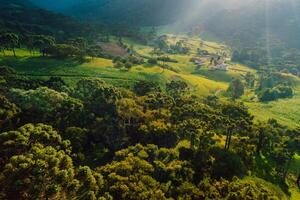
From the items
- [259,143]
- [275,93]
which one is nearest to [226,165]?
[259,143]

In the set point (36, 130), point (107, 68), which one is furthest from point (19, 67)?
point (36, 130)

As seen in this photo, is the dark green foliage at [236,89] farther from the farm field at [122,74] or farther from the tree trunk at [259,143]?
the tree trunk at [259,143]

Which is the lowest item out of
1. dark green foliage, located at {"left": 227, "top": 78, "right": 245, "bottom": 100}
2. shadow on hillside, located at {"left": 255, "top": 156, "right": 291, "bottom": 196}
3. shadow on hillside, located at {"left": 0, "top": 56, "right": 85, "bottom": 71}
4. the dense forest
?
shadow on hillside, located at {"left": 255, "top": 156, "right": 291, "bottom": 196}

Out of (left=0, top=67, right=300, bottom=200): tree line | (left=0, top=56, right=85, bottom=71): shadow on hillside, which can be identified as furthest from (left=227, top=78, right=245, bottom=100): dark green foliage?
(left=0, top=56, right=85, bottom=71): shadow on hillside

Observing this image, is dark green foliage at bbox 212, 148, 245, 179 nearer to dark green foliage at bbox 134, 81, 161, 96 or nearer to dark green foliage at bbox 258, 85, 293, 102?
dark green foliage at bbox 134, 81, 161, 96

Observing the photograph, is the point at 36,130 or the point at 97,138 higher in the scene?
the point at 36,130

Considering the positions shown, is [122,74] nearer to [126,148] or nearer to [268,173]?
[126,148]

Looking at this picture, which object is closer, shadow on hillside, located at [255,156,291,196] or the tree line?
the tree line

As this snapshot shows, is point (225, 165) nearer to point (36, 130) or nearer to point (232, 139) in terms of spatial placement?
point (232, 139)
